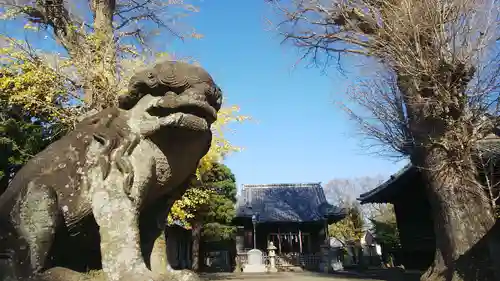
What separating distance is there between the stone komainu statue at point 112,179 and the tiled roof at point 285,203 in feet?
75.6

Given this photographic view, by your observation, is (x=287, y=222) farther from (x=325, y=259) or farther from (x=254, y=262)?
(x=325, y=259)

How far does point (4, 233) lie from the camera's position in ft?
8.46

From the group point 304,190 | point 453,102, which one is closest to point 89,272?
point 453,102

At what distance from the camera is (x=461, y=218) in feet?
28.0

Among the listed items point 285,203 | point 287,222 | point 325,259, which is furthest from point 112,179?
point 285,203

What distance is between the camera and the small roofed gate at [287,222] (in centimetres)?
2595

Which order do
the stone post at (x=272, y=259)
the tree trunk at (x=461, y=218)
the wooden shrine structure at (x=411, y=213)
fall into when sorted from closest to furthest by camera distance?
the tree trunk at (x=461, y=218) → the wooden shrine structure at (x=411, y=213) → the stone post at (x=272, y=259)

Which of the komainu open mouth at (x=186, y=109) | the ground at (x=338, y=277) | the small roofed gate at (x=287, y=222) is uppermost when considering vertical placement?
the small roofed gate at (x=287, y=222)

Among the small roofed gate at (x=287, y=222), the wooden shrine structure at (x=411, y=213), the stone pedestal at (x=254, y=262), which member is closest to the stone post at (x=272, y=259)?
the stone pedestal at (x=254, y=262)

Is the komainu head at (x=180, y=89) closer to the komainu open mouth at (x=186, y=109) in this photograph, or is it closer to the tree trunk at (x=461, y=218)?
the komainu open mouth at (x=186, y=109)

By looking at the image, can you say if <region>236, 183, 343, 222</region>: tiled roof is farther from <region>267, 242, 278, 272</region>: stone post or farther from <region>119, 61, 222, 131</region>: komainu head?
<region>119, 61, 222, 131</region>: komainu head

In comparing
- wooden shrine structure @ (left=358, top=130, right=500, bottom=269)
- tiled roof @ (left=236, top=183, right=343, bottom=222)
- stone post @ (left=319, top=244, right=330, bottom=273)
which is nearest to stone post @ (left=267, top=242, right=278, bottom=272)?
tiled roof @ (left=236, top=183, right=343, bottom=222)

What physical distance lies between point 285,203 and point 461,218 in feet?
67.7

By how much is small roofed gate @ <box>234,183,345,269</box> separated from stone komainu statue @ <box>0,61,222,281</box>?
23.0 metres
